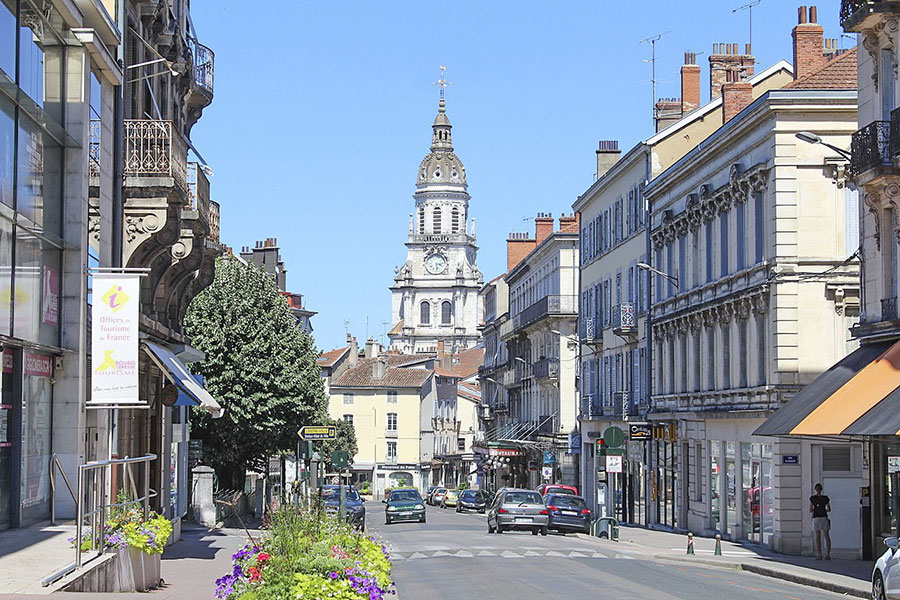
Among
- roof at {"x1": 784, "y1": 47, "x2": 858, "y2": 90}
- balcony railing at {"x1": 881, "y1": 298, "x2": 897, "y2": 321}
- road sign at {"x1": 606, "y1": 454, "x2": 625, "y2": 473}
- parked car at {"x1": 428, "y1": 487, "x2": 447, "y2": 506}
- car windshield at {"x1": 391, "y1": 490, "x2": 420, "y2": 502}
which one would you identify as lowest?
parked car at {"x1": 428, "y1": 487, "x2": 447, "y2": 506}

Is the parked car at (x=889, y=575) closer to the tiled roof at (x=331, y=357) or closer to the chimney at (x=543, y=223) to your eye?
the chimney at (x=543, y=223)

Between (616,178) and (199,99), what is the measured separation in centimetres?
2521

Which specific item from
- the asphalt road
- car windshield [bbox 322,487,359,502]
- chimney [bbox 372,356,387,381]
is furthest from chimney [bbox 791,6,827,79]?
chimney [bbox 372,356,387,381]

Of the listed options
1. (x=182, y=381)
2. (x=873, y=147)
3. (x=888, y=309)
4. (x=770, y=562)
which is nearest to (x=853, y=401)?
(x=888, y=309)

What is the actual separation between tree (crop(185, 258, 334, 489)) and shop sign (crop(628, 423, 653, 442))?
10163 mm

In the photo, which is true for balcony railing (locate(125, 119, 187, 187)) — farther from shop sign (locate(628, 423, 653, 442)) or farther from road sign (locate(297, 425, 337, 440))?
shop sign (locate(628, 423, 653, 442))

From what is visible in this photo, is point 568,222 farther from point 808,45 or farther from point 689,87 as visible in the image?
point 808,45

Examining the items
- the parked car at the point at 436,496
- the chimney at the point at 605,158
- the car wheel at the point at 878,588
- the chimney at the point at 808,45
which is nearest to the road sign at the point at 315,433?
the chimney at the point at 808,45

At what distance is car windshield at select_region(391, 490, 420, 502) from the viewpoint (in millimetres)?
53781

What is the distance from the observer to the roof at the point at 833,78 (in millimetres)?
34281

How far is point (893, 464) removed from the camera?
27.6m

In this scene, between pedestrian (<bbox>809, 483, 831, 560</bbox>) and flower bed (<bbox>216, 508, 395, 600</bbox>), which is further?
pedestrian (<bbox>809, 483, 831, 560</bbox>)

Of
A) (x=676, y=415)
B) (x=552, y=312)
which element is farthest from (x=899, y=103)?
(x=552, y=312)

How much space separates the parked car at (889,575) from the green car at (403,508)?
112 feet
